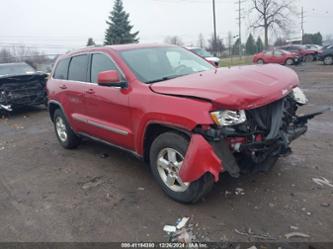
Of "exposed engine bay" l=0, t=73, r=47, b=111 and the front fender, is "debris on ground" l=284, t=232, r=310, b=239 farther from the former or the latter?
"exposed engine bay" l=0, t=73, r=47, b=111

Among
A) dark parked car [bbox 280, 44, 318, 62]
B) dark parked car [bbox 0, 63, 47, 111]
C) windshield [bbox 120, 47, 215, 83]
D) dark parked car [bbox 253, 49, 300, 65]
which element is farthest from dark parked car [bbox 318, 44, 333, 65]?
windshield [bbox 120, 47, 215, 83]

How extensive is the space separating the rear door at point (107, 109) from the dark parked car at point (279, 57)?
75.6ft

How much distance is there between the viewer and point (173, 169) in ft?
12.0

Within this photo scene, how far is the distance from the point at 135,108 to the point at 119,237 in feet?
4.92

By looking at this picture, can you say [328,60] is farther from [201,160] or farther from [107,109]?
[201,160]

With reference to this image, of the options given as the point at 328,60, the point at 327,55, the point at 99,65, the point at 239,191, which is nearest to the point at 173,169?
the point at 239,191

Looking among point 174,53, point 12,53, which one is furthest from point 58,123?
point 12,53

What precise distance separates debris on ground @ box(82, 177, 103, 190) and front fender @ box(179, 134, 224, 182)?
1.83m

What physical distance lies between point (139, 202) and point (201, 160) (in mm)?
1195

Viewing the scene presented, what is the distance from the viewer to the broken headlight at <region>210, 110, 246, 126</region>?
3.07 metres

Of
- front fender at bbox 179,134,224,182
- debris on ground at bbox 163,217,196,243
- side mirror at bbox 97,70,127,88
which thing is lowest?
debris on ground at bbox 163,217,196,243

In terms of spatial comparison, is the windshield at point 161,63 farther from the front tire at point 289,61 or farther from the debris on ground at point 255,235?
the front tire at point 289,61

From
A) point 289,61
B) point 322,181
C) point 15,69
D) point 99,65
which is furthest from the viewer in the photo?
point 289,61

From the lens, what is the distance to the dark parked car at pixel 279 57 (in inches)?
973
